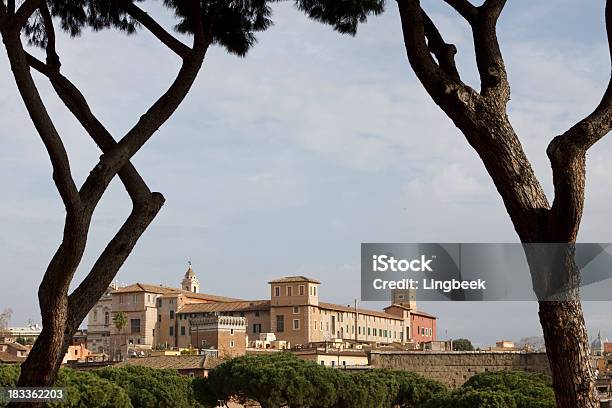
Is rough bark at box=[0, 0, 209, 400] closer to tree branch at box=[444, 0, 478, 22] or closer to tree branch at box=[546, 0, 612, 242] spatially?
tree branch at box=[444, 0, 478, 22]

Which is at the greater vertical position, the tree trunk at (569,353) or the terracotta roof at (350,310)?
the terracotta roof at (350,310)

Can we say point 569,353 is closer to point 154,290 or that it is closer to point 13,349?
point 13,349

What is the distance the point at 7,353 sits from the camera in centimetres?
4369

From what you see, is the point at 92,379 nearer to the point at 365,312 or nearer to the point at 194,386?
the point at 194,386

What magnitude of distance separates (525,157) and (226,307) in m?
58.2

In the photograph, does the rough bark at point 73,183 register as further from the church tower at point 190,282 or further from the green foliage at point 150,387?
the church tower at point 190,282

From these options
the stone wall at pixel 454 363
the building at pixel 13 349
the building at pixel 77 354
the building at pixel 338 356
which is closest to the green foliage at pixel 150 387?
the stone wall at pixel 454 363

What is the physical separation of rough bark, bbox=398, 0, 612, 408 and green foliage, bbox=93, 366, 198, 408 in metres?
20.0

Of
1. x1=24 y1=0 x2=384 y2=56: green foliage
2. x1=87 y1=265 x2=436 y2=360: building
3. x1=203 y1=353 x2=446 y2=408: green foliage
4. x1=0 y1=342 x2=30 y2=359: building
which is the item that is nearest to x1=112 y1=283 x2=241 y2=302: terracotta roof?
x1=87 y1=265 x2=436 y2=360: building

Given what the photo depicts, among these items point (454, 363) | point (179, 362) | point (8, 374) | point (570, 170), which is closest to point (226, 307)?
point (179, 362)

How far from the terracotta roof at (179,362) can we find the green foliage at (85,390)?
19.1m

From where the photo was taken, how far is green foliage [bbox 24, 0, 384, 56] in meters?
5.94

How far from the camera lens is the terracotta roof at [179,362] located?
37.8 m

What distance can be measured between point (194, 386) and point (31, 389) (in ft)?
71.7
